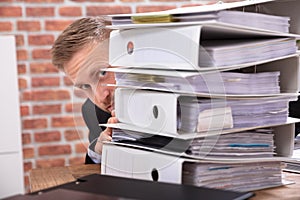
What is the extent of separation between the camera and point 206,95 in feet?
2.60

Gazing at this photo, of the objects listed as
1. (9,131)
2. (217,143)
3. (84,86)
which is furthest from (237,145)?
(9,131)

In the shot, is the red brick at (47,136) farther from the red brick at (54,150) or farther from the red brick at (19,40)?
the red brick at (19,40)

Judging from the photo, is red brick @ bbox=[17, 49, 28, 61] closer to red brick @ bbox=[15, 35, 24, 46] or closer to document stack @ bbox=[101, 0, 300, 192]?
red brick @ bbox=[15, 35, 24, 46]

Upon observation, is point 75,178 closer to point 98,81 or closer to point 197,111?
point 98,81

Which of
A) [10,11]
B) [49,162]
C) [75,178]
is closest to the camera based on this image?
[75,178]

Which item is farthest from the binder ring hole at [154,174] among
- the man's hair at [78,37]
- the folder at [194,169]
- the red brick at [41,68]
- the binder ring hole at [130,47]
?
the red brick at [41,68]

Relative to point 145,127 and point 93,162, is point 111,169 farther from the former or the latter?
point 93,162

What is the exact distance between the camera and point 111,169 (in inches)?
37.4

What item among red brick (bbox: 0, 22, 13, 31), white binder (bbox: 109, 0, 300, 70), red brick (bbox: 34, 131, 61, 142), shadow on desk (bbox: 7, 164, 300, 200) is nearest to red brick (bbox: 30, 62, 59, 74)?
red brick (bbox: 0, 22, 13, 31)

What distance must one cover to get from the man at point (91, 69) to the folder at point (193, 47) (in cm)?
14

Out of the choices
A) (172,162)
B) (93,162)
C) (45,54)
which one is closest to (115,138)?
(172,162)

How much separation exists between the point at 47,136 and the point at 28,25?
1.85ft

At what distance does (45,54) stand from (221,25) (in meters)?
1.78

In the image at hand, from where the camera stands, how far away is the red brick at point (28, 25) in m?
2.39
